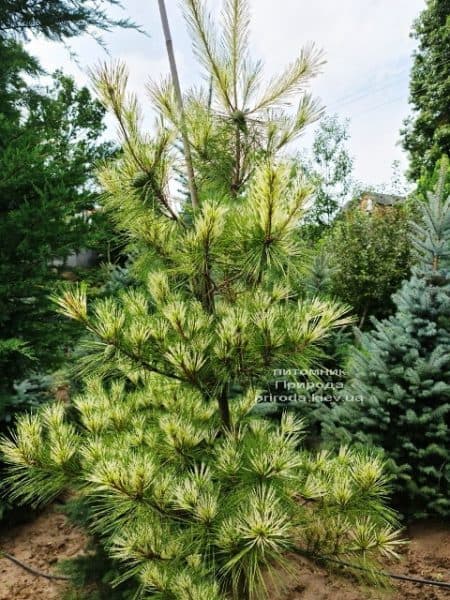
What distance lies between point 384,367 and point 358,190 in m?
12.0

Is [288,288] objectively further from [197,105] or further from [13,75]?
[13,75]

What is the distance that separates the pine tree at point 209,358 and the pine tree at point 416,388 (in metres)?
1.36

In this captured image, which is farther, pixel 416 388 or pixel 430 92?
pixel 430 92

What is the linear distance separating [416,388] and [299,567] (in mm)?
1381

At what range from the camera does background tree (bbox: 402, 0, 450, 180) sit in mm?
12289

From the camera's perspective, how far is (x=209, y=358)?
1.47 metres

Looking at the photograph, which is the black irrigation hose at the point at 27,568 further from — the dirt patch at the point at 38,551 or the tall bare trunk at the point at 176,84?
the tall bare trunk at the point at 176,84

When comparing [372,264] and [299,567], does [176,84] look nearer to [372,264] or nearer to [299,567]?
[299,567]

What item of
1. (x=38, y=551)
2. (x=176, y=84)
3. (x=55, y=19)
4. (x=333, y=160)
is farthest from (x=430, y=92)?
(x=38, y=551)

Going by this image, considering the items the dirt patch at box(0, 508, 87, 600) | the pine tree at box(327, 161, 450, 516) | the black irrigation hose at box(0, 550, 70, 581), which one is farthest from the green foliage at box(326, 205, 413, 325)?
the black irrigation hose at box(0, 550, 70, 581)

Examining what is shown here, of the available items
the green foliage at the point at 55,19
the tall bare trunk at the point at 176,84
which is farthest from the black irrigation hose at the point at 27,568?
the green foliage at the point at 55,19

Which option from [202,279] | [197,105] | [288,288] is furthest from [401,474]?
[197,105]

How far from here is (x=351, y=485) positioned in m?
1.64

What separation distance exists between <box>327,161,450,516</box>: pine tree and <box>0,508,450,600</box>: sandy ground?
0.22 meters
